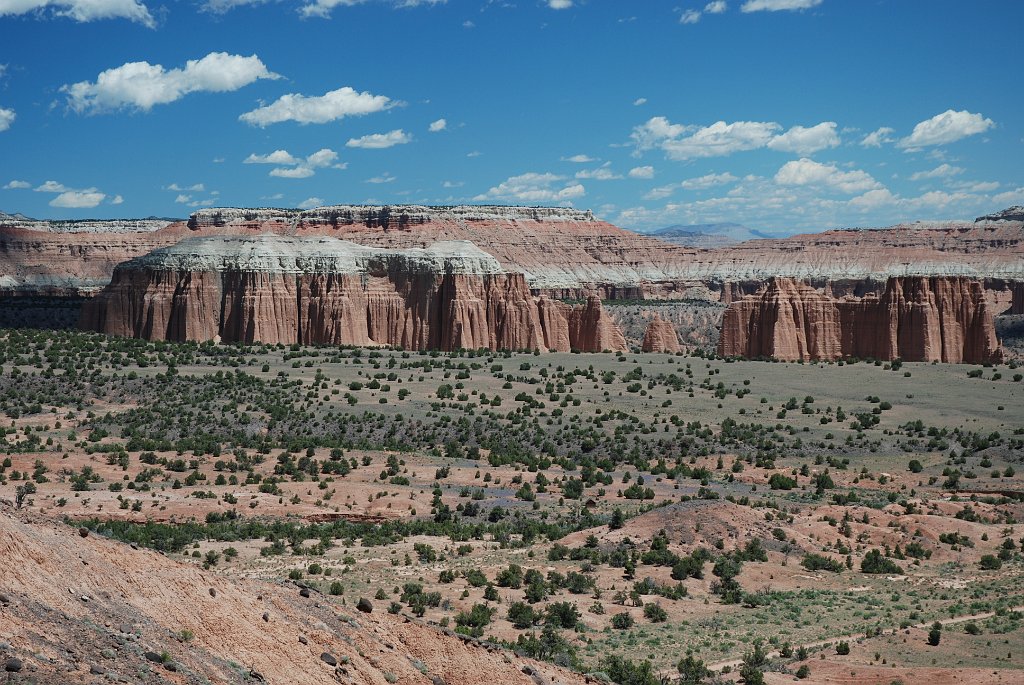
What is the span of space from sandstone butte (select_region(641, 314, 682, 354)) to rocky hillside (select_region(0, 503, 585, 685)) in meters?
94.5

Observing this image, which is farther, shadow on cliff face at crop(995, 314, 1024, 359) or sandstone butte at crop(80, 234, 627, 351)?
shadow on cliff face at crop(995, 314, 1024, 359)

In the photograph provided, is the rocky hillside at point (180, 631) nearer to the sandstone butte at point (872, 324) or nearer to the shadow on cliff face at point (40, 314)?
the sandstone butte at point (872, 324)

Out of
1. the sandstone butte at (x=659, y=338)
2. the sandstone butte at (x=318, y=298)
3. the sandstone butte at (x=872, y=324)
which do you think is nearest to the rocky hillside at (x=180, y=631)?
the sandstone butte at (x=872, y=324)

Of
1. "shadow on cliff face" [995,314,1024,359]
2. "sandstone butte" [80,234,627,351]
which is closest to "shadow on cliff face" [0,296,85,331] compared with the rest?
"sandstone butte" [80,234,627,351]

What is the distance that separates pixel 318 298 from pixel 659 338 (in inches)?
1288

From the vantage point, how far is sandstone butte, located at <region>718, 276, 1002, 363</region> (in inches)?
3676

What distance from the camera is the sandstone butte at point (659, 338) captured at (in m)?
113

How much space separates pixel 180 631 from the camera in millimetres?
15672

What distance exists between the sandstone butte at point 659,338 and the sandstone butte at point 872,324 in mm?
12100

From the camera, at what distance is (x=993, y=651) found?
22.9m

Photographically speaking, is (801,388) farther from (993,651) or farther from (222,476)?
(993,651)

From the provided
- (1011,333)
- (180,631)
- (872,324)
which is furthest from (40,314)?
(180,631)

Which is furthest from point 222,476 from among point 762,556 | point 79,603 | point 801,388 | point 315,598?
point 801,388

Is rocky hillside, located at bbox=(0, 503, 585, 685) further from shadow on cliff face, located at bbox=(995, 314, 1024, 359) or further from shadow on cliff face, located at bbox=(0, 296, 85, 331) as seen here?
shadow on cliff face, located at bbox=(995, 314, 1024, 359)
